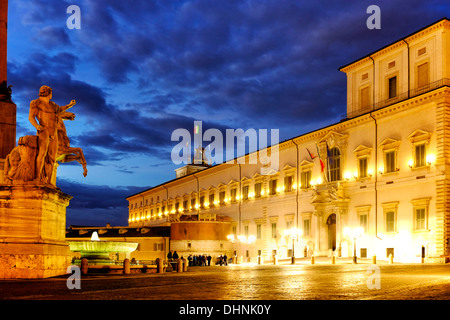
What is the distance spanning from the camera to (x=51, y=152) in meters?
12.7

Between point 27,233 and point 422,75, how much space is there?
95.1ft

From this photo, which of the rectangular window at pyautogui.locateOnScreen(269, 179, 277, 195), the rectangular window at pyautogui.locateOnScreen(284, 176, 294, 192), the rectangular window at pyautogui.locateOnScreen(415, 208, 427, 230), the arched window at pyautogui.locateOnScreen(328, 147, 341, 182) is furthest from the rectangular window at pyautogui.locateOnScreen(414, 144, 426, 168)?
the rectangular window at pyautogui.locateOnScreen(269, 179, 277, 195)

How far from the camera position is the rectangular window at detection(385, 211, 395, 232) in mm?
34891

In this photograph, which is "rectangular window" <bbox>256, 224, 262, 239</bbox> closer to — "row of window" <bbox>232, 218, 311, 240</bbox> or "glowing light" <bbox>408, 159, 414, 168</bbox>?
"row of window" <bbox>232, 218, 311, 240</bbox>

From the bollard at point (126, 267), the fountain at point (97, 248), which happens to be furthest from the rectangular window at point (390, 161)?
the bollard at point (126, 267)

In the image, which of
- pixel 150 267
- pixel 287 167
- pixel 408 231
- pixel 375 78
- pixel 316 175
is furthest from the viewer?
pixel 287 167

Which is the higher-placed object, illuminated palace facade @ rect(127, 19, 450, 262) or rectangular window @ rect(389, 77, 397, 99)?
rectangular window @ rect(389, 77, 397, 99)

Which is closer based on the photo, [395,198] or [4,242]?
[4,242]

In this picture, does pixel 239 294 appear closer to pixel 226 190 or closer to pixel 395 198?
pixel 395 198

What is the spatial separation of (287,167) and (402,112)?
13.8 meters

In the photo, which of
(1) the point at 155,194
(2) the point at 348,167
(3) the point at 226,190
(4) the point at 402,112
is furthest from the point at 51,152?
(1) the point at 155,194

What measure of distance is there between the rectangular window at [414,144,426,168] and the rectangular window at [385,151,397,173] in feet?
5.94

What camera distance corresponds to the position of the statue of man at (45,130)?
1242 cm

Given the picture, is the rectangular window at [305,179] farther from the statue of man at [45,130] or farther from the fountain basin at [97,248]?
the statue of man at [45,130]
